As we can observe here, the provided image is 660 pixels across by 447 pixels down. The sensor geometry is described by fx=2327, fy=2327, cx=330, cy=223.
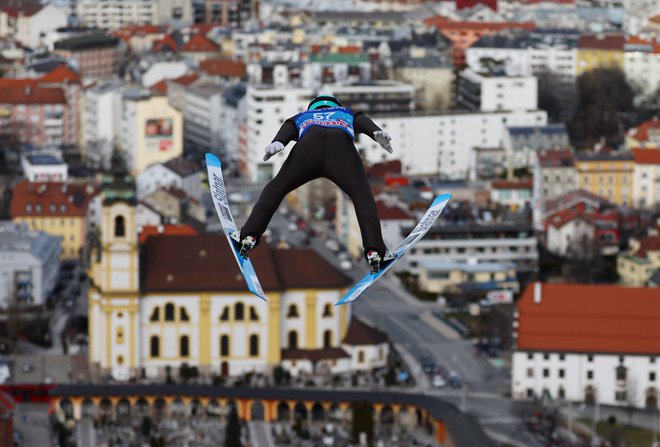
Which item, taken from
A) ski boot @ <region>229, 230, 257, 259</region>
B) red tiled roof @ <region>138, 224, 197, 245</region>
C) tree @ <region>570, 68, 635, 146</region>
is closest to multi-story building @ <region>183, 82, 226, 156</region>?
tree @ <region>570, 68, 635, 146</region>

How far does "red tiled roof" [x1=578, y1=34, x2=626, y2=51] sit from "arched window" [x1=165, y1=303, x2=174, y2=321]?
27.8 metres

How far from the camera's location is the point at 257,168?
156ft

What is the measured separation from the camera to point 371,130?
37.8ft

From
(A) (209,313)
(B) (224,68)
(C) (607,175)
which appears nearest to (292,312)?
(A) (209,313)

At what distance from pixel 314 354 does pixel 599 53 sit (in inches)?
1102

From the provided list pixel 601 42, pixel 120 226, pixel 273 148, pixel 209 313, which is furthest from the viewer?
pixel 601 42

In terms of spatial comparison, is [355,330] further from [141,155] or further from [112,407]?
[141,155]

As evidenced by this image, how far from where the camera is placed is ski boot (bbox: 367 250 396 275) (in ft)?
37.9

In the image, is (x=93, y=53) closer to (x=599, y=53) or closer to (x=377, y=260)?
(x=599, y=53)

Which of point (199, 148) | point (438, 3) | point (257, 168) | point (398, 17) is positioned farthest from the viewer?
point (438, 3)

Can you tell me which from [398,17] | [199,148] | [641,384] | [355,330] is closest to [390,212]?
[355,330]

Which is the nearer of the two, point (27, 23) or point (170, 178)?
point (170, 178)

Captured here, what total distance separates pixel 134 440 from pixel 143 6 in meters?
49.9

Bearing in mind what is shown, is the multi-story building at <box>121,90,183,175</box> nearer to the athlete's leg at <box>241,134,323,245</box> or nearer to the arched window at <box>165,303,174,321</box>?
the arched window at <box>165,303,174,321</box>
